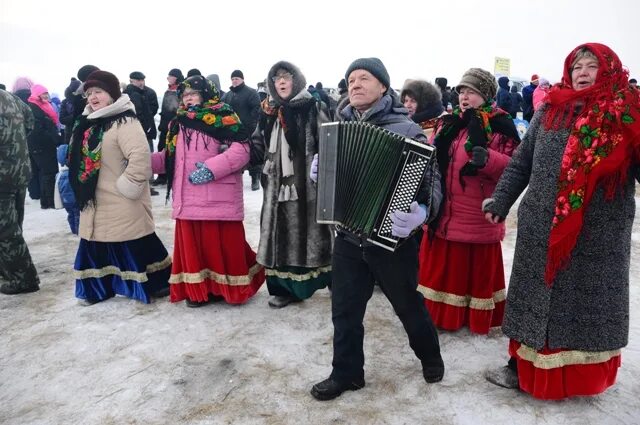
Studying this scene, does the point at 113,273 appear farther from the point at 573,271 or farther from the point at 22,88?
the point at 22,88

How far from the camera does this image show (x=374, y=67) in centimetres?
261

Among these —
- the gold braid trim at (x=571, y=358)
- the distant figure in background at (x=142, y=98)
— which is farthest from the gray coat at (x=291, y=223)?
the distant figure in background at (x=142, y=98)

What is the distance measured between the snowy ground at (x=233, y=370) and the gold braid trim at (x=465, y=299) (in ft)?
0.83

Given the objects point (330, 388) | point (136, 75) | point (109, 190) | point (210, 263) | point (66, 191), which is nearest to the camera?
point (330, 388)

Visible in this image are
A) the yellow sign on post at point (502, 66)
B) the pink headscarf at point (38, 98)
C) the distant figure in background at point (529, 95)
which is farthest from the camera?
the yellow sign on post at point (502, 66)

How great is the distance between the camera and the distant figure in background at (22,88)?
792 centimetres

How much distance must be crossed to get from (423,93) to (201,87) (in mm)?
1967

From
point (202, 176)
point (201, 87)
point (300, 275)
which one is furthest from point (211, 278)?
point (201, 87)

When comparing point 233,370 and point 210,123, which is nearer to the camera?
point 233,370

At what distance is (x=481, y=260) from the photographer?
3.47m

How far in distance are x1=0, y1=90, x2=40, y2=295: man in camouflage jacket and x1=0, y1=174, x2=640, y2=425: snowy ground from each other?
20cm

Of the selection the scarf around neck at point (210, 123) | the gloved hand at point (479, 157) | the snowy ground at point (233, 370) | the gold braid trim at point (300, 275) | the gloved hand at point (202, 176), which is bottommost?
the snowy ground at point (233, 370)

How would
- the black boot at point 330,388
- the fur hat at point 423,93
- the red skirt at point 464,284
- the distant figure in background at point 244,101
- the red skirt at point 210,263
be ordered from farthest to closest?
1. the distant figure in background at point 244,101
2. the fur hat at point 423,93
3. the red skirt at point 210,263
4. the red skirt at point 464,284
5. the black boot at point 330,388

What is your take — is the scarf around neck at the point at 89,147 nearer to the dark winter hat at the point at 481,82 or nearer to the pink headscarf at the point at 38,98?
the dark winter hat at the point at 481,82
